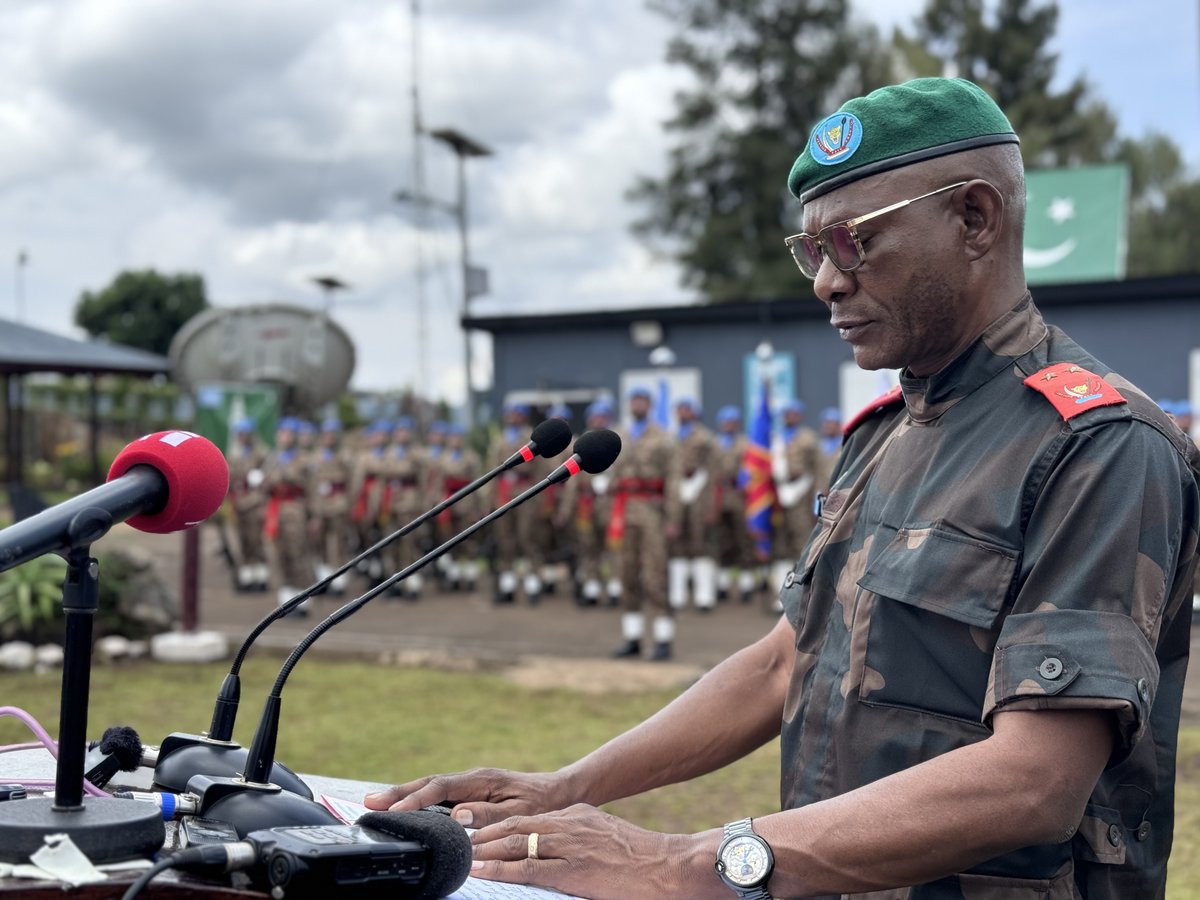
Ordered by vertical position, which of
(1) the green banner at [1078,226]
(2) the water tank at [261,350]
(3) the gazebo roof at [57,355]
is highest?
(1) the green banner at [1078,226]

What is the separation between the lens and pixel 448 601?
14.9m

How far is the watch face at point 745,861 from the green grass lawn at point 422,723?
12.3 ft

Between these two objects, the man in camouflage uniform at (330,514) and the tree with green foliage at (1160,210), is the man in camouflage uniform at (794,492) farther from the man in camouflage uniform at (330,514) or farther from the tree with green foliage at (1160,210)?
the tree with green foliage at (1160,210)

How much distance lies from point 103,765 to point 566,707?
657 centimetres

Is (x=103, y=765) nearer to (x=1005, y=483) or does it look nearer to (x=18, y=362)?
(x=1005, y=483)

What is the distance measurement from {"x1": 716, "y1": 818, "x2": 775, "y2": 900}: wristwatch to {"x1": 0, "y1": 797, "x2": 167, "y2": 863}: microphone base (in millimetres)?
656

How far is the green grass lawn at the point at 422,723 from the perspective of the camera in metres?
5.83

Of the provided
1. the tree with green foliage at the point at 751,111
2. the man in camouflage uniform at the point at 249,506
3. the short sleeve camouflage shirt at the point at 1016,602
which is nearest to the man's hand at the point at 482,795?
the short sleeve camouflage shirt at the point at 1016,602

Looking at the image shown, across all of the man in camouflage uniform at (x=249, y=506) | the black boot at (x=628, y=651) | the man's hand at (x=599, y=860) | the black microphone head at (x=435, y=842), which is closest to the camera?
the black microphone head at (x=435, y=842)

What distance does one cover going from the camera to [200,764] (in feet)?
5.18

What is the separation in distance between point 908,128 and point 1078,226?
18264mm

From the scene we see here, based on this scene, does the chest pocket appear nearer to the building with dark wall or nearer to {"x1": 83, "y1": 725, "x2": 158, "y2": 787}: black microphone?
{"x1": 83, "y1": 725, "x2": 158, "y2": 787}: black microphone

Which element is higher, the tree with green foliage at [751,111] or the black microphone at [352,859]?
the tree with green foliage at [751,111]

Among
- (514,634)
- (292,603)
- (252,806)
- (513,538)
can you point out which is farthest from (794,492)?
(252,806)
